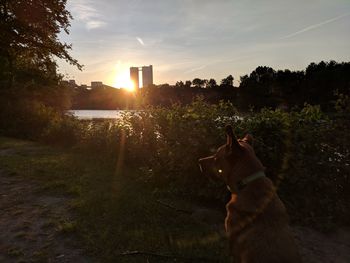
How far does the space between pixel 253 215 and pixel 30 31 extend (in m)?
26.1

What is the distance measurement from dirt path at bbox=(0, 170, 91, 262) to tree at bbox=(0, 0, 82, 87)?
20464 mm

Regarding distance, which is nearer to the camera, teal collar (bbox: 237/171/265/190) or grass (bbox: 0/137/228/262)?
teal collar (bbox: 237/171/265/190)

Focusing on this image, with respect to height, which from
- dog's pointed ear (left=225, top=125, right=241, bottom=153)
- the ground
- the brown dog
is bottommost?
the ground

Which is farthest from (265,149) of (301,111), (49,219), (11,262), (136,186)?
(11,262)

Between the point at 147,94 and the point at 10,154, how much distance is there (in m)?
5.60

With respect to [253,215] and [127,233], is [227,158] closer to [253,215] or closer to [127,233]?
[253,215]

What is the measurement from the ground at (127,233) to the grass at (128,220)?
0.05ft

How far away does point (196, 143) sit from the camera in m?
7.40

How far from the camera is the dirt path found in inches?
202

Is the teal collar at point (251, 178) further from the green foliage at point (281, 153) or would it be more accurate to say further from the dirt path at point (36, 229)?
the green foliage at point (281, 153)

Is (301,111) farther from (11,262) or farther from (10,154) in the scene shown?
(10,154)

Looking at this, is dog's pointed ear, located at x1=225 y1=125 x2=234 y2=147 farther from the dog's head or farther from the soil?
the soil

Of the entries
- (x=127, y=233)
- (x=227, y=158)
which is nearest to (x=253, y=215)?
(x=227, y=158)

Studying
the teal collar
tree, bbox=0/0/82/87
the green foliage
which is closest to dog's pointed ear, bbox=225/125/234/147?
the teal collar
